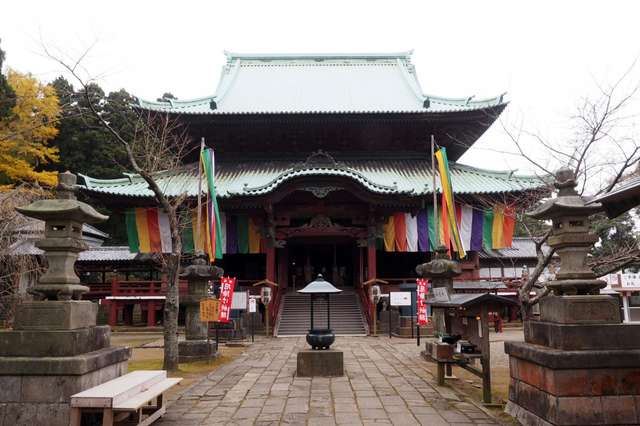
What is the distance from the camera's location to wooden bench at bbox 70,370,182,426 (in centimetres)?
486

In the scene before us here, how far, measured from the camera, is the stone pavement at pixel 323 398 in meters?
6.18

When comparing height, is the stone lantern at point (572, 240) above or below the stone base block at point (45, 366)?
above

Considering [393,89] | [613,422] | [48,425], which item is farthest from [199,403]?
[393,89]

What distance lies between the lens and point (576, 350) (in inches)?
201

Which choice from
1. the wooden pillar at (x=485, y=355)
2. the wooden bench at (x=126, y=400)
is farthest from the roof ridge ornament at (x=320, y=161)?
the wooden bench at (x=126, y=400)

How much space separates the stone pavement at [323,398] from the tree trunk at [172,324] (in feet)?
3.06

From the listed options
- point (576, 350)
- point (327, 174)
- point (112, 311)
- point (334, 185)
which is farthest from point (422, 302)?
point (112, 311)

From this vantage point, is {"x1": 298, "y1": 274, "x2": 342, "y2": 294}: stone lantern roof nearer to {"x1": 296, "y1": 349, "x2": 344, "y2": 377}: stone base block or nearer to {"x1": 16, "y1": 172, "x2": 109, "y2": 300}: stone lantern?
{"x1": 296, "y1": 349, "x2": 344, "y2": 377}: stone base block

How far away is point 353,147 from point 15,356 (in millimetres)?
18636

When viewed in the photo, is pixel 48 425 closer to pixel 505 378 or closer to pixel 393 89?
pixel 505 378

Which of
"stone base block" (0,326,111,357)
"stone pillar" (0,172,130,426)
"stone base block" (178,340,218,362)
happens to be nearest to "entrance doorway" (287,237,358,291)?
"stone base block" (178,340,218,362)

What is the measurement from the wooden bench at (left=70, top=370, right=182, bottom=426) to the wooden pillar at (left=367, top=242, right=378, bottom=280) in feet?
41.2

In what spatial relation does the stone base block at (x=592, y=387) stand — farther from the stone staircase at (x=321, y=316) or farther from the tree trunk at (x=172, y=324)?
the stone staircase at (x=321, y=316)

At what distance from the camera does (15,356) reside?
551 centimetres
